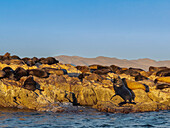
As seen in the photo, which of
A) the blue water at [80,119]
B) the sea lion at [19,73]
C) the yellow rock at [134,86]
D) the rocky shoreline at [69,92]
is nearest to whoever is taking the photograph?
the blue water at [80,119]

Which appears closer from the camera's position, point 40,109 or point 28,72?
point 40,109

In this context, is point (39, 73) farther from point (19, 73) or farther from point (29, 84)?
point (29, 84)

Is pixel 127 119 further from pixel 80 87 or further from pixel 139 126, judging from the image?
pixel 80 87

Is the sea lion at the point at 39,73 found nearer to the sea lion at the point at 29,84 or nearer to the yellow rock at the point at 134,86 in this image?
the sea lion at the point at 29,84

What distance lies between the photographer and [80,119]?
39.0ft

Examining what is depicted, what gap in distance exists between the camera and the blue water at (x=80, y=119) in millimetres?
10625

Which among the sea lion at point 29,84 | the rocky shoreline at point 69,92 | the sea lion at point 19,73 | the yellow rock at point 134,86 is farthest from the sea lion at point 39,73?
the yellow rock at point 134,86

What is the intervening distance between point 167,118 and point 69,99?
6.33 meters

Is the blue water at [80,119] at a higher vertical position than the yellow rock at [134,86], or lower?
lower

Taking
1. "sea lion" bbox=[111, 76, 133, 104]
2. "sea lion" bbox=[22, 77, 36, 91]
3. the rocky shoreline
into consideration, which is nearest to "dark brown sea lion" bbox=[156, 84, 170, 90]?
the rocky shoreline

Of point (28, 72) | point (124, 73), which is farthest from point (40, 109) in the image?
point (124, 73)

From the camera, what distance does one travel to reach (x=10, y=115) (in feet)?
41.2

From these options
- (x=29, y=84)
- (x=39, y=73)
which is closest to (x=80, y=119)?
(x=29, y=84)

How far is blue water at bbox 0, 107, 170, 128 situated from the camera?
10.6 meters
